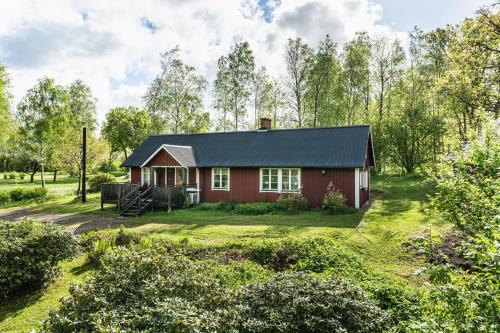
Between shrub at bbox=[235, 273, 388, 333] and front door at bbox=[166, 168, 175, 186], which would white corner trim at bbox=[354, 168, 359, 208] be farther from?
shrub at bbox=[235, 273, 388, 333]

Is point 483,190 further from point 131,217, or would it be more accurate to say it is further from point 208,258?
point 131,217

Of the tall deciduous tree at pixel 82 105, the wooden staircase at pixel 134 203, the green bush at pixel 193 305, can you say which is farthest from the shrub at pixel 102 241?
the tall deciduous tree at pixel 82 105

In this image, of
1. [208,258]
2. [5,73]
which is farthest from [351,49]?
[5,73]

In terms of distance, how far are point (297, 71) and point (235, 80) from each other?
22.5 ft

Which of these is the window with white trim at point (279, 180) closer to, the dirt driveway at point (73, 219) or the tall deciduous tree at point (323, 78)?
the dirt driveway at point (73, 219)

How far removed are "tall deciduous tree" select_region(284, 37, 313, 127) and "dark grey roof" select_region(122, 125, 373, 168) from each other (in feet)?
41.8

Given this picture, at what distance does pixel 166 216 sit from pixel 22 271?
441 inches

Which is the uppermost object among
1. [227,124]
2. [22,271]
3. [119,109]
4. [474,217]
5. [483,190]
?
[119,109]

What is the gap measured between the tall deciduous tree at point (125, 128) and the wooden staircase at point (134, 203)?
2220 centimetres

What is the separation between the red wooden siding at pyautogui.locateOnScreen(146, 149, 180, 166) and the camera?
922 inches

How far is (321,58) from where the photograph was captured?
35.6 metres

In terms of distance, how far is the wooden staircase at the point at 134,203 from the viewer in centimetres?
2100

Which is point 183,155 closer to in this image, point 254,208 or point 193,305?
point 254,208

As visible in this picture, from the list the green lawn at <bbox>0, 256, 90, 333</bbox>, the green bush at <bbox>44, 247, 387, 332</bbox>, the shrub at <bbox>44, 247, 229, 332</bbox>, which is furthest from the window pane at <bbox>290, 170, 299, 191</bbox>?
the shrub at <bbox>44, 247, 229, 332</bbox>
